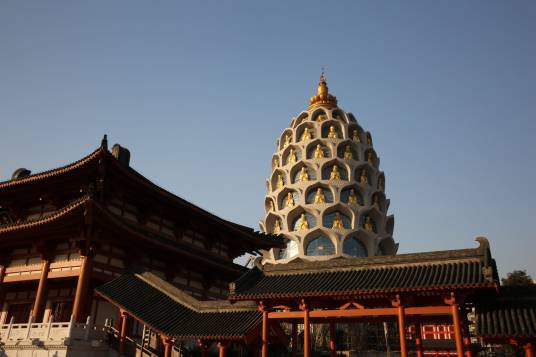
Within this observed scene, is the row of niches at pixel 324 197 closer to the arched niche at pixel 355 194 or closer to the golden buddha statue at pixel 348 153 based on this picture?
the arched niche at pixel 355 194

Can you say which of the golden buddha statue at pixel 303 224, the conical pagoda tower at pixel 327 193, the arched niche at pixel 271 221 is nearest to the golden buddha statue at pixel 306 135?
the conical pagoda tower at pixel 327 193

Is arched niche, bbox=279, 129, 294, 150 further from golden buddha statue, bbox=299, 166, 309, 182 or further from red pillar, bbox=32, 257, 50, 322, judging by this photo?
red pillar, bbox=32, 257, 50, 322

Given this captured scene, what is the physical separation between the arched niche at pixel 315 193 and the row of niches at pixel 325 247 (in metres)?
3.65

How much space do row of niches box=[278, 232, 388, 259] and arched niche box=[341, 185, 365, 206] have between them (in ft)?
12.5

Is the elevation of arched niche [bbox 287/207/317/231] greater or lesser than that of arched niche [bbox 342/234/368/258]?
greater

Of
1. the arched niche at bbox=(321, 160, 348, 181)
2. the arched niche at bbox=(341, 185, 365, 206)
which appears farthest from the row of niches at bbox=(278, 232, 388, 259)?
the arched niche at bbox=(321, 160, 348, 181)

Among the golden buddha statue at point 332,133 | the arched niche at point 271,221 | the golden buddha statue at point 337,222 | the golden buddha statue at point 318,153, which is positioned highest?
the golden buddha statue at point 332,133

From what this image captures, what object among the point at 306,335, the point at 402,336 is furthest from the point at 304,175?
the point at 402,336

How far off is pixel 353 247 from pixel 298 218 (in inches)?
242

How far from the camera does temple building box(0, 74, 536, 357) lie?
13.7 metres

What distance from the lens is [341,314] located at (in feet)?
48.1

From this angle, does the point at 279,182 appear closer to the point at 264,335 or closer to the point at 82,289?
the point at 82,289

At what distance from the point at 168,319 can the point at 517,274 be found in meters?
31.1

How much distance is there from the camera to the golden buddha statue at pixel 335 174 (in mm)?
46547
